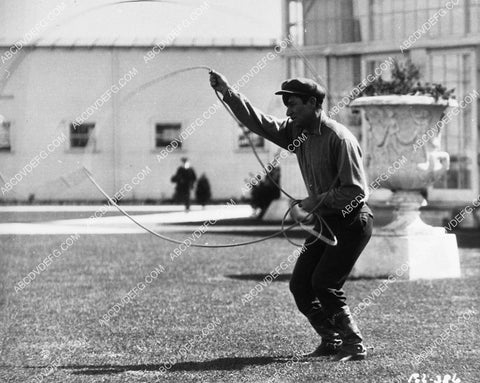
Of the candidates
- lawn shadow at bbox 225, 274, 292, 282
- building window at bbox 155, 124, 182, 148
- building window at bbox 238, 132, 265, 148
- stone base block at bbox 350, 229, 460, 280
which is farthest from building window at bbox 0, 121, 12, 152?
building window at bbox 238, 132, 265, 148

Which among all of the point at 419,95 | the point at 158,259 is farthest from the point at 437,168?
the point at 158,259

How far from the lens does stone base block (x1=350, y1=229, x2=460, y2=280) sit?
423 inches

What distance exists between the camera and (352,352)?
6.46 metres

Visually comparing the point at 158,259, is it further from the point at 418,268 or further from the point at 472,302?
the point at 472,302

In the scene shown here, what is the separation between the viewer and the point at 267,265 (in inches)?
495

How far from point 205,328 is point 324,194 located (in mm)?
2002

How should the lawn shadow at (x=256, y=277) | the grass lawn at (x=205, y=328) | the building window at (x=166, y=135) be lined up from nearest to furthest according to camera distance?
the grass lawn at (x=205, y=328)
the lawn shadow at (x=256, y=277)
the building window at (x=166, y=135)

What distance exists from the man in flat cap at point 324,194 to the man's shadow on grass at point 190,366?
37cm

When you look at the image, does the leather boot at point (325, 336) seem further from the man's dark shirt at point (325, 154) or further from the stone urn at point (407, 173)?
the stone urn at point (407, 173)

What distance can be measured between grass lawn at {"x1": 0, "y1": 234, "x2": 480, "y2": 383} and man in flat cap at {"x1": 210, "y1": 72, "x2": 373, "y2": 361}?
243 millimetres

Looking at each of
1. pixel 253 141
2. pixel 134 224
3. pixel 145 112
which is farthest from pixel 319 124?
pixel 145 112

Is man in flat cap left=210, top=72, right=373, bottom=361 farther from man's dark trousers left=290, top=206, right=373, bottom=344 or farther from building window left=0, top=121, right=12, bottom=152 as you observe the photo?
building window left=0, top=121, right=12, bottom=152

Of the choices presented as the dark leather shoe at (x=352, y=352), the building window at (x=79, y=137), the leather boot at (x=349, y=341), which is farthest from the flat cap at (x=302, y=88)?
the building window at (x=79, y=137)

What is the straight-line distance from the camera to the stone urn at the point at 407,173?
35.5 feet
